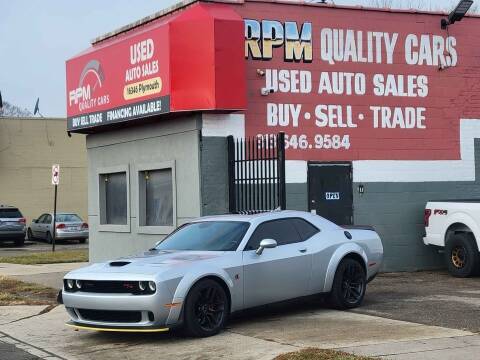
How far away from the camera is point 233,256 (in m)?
9.89

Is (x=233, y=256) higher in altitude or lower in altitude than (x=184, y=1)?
lower

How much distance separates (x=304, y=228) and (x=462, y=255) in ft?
17.8

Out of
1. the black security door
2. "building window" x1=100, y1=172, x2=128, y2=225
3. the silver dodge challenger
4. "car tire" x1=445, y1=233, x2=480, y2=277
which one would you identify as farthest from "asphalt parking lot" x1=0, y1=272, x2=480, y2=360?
"building window" x1=100, y1=172, x2=128, y2=225

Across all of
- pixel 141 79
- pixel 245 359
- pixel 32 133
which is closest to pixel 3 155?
pixel 32 133

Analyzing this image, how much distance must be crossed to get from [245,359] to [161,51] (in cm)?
840

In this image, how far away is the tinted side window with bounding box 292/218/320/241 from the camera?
11.0 meters

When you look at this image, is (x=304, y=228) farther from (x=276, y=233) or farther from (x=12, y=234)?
(x=12, y=234)

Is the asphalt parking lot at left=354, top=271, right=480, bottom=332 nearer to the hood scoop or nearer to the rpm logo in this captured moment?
the hood scoop

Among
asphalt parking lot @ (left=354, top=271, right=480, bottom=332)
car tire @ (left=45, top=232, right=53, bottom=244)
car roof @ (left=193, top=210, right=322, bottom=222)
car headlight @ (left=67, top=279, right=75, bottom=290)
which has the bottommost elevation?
asphalt parking lot @ (left=354, top=271, right=480, bottom=332)

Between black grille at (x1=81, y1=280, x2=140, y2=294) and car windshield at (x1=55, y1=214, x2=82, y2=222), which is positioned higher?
car windshield at (x1=55, y1=214, x2=82, y2=222)

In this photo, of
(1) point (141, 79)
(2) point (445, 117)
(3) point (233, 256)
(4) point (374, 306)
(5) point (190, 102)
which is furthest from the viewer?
(2) point (445, 117)

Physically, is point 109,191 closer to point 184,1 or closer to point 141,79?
point 141,79

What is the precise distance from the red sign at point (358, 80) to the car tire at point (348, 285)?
15.7 ft

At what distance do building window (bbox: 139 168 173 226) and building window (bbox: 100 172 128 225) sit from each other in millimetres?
846
